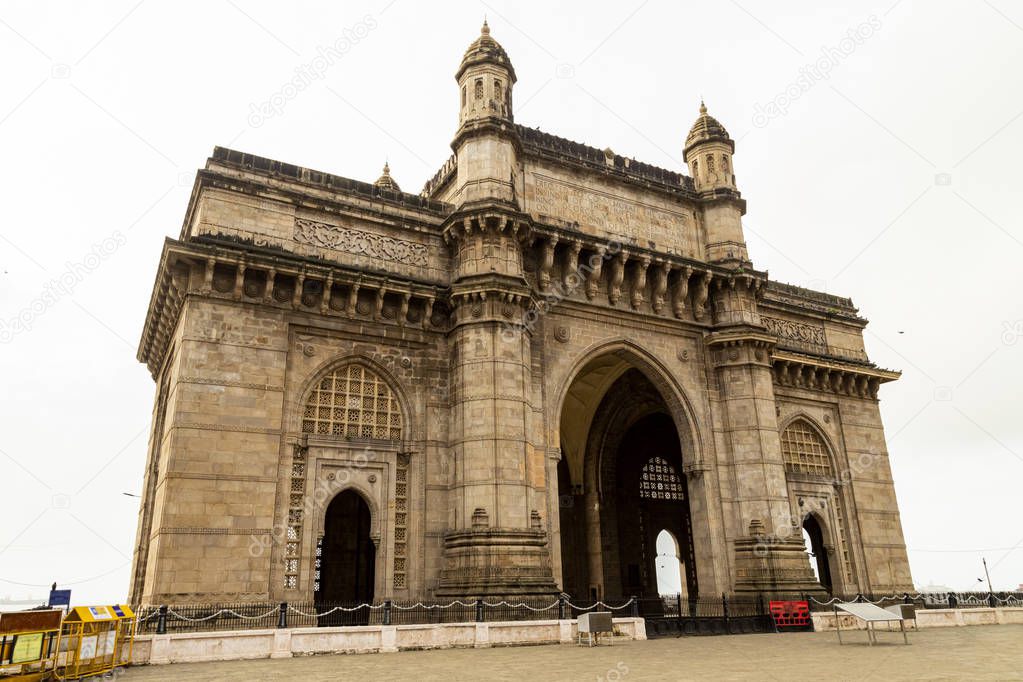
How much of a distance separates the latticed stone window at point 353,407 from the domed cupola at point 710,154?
14.4m

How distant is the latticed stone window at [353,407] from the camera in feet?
60.2

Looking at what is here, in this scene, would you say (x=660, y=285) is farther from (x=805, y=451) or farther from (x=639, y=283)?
(x=805, y=451)

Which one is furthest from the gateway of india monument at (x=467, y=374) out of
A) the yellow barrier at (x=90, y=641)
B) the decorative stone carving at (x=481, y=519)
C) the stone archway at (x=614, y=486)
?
the yellow barrier at (x=90, y=641)

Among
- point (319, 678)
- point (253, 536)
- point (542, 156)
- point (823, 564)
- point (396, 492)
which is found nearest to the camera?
point (319, 678)

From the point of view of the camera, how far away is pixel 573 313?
2216 cm

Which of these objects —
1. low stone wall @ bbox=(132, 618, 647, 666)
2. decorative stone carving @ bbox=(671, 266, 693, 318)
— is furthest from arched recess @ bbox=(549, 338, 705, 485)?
low stone wall @ bbox=(132, 618, 647, 666)

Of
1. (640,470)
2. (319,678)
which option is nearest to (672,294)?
(640,470)

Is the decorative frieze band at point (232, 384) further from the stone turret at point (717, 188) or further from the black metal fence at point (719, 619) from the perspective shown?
the stone turret at point (717, 188)

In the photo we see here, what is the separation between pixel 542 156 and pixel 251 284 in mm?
10063

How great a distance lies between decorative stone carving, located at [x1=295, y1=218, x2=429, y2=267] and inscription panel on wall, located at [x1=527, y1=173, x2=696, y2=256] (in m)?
4.07

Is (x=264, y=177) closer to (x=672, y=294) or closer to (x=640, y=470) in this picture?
(x=672, y=294)

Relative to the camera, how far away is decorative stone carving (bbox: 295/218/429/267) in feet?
63.8

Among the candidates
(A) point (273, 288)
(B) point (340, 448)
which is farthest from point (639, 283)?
(A) point (273, 288)

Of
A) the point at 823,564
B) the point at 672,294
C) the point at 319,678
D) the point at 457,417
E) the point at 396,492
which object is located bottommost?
the point at 319,678
